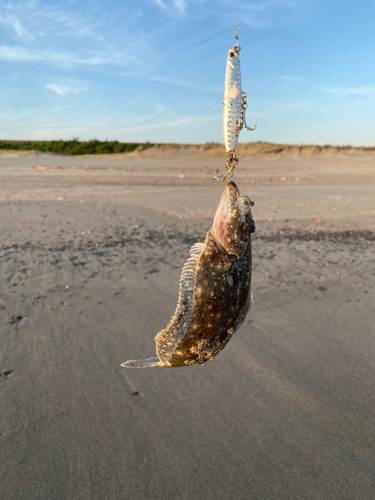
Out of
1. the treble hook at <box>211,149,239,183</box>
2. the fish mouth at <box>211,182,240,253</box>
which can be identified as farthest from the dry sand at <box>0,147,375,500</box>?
the treble hook at <box>211,149,239,183</box>

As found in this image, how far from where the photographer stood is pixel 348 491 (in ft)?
11.0

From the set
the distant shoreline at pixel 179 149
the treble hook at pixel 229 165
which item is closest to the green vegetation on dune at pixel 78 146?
the distant shoreline at pixel 179 149

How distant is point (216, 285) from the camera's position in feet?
4.82

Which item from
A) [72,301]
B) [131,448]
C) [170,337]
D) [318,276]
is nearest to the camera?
[170,337]

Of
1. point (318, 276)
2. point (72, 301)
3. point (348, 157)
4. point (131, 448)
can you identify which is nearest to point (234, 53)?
point (131, 448)

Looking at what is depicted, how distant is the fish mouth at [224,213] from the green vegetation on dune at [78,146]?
138 ft

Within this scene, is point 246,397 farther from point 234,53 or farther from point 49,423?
point 234,53

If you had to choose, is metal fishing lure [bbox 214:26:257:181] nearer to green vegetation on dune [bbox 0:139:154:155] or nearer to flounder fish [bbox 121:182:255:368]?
flounder fish [bbox 121:182:255:368]

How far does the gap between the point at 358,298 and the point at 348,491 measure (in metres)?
3.98

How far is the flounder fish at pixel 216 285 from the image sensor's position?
4.73ft

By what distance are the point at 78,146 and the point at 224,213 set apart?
4454 cm

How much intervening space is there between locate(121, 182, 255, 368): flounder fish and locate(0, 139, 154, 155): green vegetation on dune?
42004 mm

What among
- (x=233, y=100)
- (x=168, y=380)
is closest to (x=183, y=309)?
(x=233, y=100)

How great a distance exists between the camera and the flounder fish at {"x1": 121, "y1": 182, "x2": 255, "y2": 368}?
144cm
